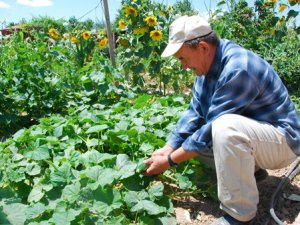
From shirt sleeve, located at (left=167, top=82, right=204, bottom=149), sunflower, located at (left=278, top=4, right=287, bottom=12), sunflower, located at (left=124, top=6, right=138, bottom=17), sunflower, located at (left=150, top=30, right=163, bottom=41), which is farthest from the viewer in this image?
sunflower, located at (left=278, top=4, right=287, bottom=12)

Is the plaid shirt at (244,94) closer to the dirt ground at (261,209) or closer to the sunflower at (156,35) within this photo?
the dirt ground at (261,209)

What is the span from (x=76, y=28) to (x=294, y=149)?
14.4 ft

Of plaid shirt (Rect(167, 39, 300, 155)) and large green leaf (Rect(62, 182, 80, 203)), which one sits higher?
plaid shirt (Rect(167, 39, 300, 155))

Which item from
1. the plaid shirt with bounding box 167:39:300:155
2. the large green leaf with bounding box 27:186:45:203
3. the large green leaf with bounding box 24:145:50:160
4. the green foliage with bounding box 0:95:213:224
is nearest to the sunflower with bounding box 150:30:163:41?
the green foliage with bounding box 0:95:213:224

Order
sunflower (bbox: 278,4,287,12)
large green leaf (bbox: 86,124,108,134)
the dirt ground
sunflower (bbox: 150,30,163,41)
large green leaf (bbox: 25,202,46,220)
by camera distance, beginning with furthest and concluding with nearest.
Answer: sunflower (bbox: 278,4,287,12) → sunflower (bbox: 150,30,163,41) → large green leaf (bbox: 86,124,108,134) → the dirt ground → large green leaf (bbox: 25,202,46,220)

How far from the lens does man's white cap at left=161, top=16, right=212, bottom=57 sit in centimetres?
212

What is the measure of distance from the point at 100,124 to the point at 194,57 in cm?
94

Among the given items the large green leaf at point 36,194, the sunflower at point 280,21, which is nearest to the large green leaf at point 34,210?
the large green leaf at point 36,194

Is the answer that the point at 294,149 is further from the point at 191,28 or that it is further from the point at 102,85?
the point at 102,85

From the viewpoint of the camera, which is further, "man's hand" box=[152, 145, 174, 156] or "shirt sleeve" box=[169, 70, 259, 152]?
"man's hand" box=[152, 145, 174, 156]

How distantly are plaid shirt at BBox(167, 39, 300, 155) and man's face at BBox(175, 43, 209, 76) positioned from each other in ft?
0.20

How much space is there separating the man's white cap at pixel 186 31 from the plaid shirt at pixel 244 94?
0.49ft

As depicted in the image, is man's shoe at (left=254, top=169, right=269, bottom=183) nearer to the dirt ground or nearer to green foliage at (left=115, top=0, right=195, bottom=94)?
the dirt ground

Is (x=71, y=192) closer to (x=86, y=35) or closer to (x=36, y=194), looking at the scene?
(x=36, y=194)
